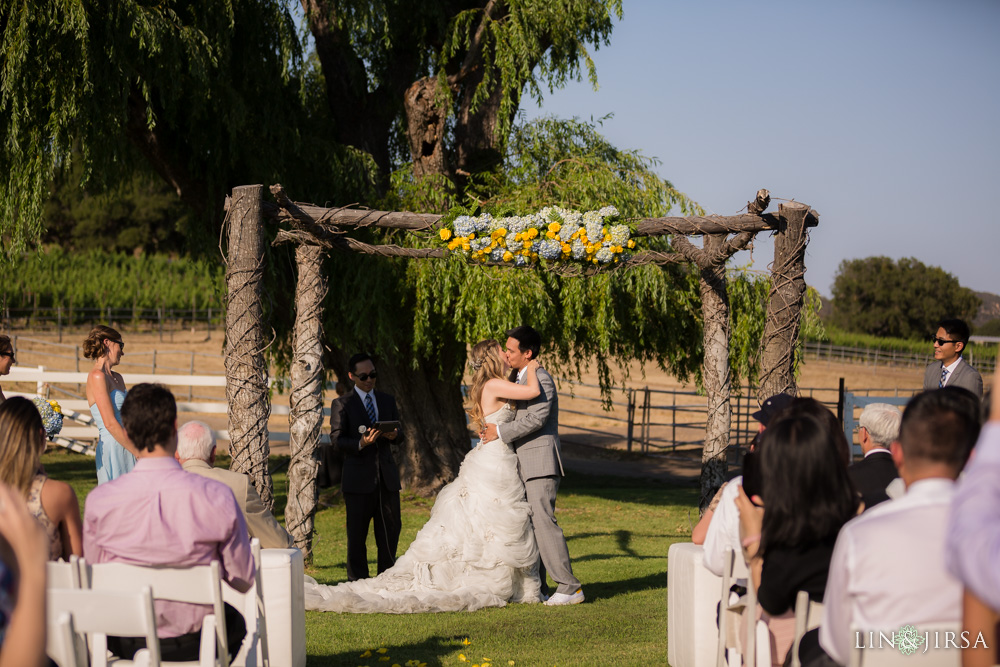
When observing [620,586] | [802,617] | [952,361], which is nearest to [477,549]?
[620,586]

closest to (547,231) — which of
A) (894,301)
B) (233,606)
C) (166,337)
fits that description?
(233,606)

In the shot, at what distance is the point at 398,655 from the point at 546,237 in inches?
147

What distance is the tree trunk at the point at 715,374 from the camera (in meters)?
7.85

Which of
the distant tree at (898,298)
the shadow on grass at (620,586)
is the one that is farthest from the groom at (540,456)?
the distant tree at (898,298)

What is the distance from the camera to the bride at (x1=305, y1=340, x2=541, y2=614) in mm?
6441

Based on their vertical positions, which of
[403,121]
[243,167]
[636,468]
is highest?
[403,121]

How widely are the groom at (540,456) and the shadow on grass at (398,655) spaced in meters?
1.35

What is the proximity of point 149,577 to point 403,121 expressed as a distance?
10178mm

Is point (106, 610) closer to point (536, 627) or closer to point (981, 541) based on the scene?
point (981, 541)

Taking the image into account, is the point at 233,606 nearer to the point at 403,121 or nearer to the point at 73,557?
the point at 73,557

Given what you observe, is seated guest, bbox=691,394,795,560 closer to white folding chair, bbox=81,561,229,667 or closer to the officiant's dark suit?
white folding chair, bbox=81,561,229,667

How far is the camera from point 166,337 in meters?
43.5

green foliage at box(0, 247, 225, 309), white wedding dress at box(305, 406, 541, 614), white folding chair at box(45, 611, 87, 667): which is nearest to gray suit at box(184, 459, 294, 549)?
white folding chair at box(45, 611, 87, 667)

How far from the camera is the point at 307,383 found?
7625mm
